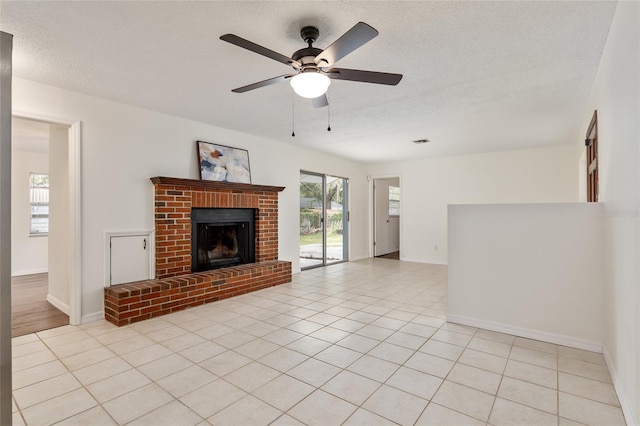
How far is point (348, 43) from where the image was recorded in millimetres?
1800

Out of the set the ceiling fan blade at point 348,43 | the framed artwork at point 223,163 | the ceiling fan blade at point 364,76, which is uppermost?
the ceiling fan blade at point 348,43

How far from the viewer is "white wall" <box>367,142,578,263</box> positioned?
5602 millimetres

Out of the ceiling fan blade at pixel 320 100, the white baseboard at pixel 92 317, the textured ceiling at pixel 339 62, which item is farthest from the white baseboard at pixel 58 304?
the ceiling fan blade at pixel 320 100

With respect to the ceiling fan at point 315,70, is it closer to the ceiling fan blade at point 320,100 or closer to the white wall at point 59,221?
the ceiling fan blade at point 320,100

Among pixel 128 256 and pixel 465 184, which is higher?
pixel 465 184

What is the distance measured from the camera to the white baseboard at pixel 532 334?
2.55 metres

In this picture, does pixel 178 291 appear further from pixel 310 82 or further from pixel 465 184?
pixel 465 184

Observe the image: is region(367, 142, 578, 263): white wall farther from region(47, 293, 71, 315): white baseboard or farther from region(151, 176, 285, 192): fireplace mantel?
region(47, 293, 71, 315): white baseboard

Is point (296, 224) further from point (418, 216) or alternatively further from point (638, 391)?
point (638, 391)

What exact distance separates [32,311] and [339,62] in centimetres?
428

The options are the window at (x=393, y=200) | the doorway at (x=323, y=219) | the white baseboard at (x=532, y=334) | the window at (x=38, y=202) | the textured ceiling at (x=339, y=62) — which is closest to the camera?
the textured ceiling at (x=339, y=62)

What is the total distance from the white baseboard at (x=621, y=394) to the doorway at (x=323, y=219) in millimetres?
4492

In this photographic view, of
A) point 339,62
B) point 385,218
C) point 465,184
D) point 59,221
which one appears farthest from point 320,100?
point 385,218

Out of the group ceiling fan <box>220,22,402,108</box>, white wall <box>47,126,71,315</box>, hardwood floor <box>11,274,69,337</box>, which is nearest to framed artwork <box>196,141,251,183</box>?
white wall <box>47,126,71,315</box>
